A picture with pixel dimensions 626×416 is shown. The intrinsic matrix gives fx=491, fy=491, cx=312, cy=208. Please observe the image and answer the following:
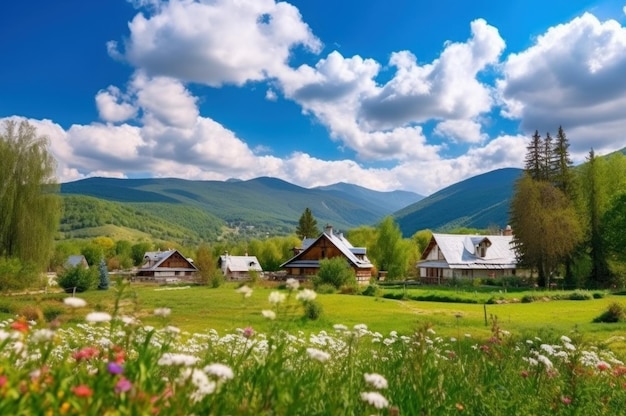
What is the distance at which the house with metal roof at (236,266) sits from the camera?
95100 mm

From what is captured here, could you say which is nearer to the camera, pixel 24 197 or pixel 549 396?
pixel 549 396

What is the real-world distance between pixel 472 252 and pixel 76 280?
2011 inches

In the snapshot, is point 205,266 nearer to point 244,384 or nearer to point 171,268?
point 171,268

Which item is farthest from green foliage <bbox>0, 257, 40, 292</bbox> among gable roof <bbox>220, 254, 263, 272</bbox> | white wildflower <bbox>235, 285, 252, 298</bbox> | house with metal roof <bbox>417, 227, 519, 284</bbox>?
gable roof <bbox>220, 254, 263, 272</bbox>

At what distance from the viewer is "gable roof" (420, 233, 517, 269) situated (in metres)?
66.8

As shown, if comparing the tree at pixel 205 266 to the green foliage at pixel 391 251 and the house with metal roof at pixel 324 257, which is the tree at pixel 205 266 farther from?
the green foliage at pixel 391 251

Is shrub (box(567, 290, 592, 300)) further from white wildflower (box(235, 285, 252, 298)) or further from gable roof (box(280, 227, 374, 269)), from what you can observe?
white wildflower (box(235, 285, 252, 298))

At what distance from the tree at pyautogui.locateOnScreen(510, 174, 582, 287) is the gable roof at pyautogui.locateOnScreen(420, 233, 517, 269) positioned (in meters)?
8.87

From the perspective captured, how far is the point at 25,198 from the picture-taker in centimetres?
4103

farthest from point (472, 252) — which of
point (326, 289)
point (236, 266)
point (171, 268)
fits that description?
point (171, 268)

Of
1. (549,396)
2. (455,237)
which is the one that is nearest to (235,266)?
(455,237)

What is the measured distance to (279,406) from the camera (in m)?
2.84

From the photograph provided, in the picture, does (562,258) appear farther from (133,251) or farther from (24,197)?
(133,251)

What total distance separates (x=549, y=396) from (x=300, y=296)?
324cm
